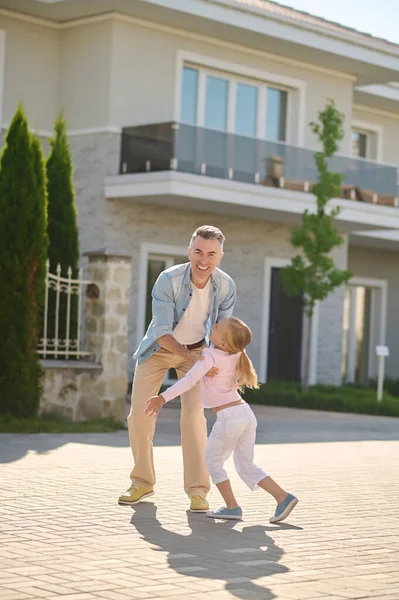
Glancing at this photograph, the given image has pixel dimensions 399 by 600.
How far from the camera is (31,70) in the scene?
23609 mm

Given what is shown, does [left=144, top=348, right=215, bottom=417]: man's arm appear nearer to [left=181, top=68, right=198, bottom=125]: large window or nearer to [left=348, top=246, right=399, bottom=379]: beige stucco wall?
[left=181, top=68, right=198, bottom=125]: large window

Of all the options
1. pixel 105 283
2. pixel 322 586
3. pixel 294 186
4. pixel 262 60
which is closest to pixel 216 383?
pixel 322 586

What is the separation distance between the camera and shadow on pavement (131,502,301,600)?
5988 mm

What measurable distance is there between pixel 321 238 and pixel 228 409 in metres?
15.5

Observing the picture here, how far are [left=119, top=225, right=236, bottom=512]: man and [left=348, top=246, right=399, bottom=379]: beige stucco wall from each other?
78.5 ft

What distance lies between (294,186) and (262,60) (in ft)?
10.2

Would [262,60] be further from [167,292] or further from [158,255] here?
[167,292]

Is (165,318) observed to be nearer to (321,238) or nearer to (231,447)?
(231,447)

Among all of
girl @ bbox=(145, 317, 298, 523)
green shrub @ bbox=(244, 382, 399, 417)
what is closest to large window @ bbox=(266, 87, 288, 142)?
green shrub @ bbox=(244, 382, 399, 417)

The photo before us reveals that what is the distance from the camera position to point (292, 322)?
1053 inches

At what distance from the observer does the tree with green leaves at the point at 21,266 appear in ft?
48.4

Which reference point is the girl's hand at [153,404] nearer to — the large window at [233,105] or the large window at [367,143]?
the large window at [233,105]

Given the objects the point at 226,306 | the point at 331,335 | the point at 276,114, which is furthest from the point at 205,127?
the point at 226,306

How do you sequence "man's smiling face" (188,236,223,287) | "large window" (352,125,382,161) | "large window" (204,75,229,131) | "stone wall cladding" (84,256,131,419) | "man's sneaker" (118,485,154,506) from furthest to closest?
"large window" (352,125,382,161) → "large window" (204,75,229,131) → "stone wall cladding" (84,256,131,419) → "man's sneaker" (118,485,154,506) → "man's smiling face" (188,236,223,287)
